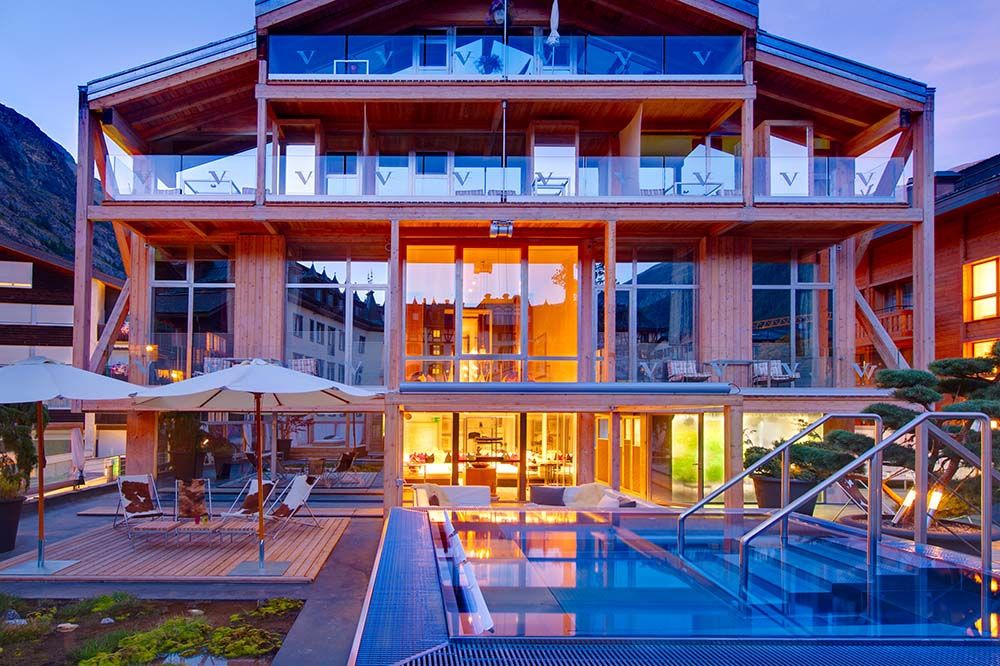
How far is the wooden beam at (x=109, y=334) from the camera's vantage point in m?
13.6

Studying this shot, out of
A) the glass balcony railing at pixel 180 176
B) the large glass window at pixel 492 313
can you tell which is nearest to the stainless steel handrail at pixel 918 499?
the large glass window at pixel 492 313

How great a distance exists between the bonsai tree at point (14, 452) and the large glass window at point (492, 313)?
663 cm

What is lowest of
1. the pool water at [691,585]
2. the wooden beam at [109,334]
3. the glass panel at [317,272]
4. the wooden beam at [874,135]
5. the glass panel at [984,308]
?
the pool water at [691,585]

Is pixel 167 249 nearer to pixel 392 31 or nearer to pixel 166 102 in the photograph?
pixel 166 102

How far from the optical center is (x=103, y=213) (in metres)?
13.3

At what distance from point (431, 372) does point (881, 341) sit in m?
9.41

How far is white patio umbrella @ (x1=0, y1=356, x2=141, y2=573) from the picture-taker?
25.8ft

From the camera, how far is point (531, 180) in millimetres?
14070

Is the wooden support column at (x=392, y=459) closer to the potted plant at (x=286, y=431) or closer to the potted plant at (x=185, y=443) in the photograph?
the potted plant at (x=286, y=431)

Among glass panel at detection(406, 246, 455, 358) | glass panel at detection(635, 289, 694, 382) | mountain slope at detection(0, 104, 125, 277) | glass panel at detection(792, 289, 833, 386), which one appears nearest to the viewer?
glass panel at detection(406, 246, 455, 358)

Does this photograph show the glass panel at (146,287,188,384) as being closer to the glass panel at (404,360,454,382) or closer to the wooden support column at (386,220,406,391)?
the wooden support column at (386,220,406,391)

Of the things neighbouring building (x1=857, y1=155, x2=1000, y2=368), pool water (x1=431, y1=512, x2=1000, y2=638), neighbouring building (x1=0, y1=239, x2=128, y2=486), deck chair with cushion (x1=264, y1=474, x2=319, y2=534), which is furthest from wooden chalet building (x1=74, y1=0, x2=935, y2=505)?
neighbouring building (x1=0, y1=239, x2=128, y2=486)

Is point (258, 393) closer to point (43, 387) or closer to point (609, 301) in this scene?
point (43, 387)

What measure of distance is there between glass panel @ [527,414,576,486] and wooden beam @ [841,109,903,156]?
893cm
